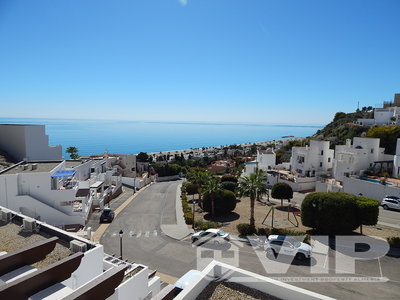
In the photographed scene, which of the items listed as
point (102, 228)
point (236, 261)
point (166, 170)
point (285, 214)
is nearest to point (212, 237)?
point (236, 261)

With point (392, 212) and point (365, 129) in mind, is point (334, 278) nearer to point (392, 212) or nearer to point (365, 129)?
point (392, 212)

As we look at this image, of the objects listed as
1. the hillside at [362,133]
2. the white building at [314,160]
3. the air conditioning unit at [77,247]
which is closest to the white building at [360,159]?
the white building at [314,160]

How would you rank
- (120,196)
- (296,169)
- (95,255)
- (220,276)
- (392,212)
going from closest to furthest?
(220,276) < (95,255) < (392,212) < (120,196) < (296,169)

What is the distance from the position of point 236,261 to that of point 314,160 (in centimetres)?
3124

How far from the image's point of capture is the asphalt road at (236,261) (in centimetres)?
1351

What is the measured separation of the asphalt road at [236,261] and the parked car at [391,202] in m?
13.2

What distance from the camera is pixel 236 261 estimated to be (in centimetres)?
1686

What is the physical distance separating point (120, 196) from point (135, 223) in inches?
498

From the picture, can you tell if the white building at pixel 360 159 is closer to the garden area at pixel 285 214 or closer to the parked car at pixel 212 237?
the garden area at pixel 285 214

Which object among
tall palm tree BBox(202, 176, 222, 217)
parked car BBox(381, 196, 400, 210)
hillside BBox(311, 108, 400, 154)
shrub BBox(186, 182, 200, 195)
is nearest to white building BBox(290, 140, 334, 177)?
parked car BBox(381, 196, 400, 210)

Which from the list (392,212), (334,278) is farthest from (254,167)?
(334,278)

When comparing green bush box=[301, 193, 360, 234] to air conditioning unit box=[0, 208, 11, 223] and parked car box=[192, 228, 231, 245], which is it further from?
air conditioning unit box=[0, 208, 11, 223]

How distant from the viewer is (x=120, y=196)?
36.3m

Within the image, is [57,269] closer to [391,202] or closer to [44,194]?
[44,194]
